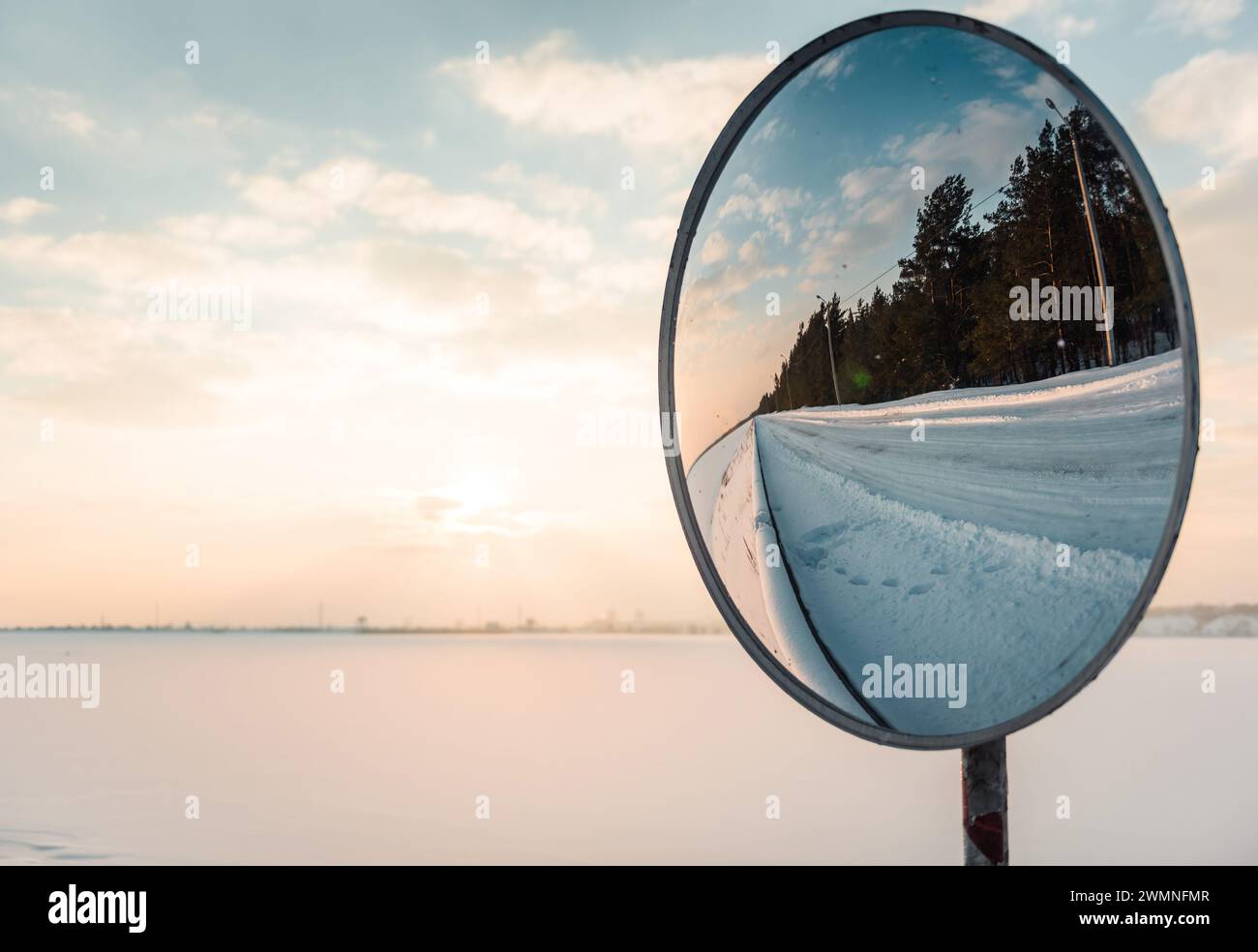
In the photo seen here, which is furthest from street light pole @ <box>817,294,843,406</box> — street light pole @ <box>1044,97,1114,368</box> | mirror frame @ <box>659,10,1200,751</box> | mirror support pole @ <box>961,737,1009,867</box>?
mirror support pole @ <box>961,737,1009,867</box>

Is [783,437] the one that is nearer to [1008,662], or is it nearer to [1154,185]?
[1008,662]

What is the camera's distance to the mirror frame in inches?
68.4

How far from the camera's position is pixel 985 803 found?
6.63 feet

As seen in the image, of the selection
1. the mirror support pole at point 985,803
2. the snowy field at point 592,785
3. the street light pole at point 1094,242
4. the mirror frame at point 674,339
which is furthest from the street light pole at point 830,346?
the snowy field at point 592,785

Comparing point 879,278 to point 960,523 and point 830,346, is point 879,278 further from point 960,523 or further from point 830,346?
point 960,523

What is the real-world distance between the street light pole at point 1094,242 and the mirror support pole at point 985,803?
907 millimetres

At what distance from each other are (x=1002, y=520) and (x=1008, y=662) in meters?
0.31

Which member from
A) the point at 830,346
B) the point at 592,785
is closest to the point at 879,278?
the point at 830,346

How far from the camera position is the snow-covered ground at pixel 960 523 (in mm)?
1824

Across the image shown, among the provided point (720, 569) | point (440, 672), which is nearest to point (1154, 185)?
point (720, 569)

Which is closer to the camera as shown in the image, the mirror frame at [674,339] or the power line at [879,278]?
the mirror frame at [674,339]

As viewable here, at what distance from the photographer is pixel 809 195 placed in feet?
7.28

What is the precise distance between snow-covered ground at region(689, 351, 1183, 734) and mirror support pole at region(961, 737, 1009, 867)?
13cm

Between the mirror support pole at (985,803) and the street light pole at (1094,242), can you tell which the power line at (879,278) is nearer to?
the street light pole at (1094,242)
